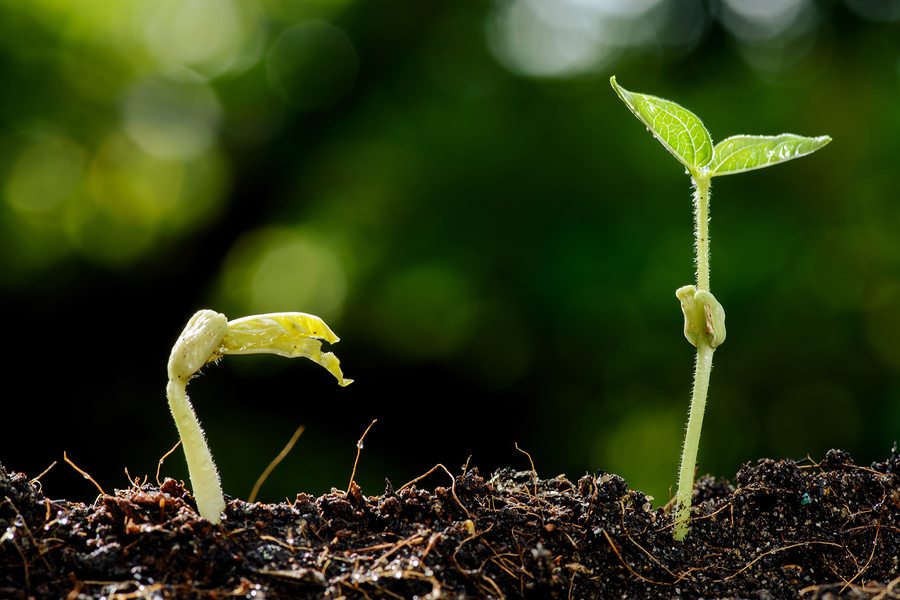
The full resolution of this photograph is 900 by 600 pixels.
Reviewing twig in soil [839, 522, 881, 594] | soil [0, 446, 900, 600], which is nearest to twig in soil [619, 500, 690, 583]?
soil [0, 446, 900, 600]

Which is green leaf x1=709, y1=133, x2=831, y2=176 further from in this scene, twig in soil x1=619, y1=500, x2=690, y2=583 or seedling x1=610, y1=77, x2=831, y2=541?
twig in soil x1=619, y1=500, x2=690, y2=583

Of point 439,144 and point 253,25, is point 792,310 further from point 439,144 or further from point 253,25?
point 253,25

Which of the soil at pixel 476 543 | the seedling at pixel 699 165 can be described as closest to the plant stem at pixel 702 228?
the seedling at pixel 699 165

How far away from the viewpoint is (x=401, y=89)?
11.1ft

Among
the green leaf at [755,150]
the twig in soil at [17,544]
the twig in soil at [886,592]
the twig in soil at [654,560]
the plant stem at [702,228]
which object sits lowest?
the twig in soil at [654,560]

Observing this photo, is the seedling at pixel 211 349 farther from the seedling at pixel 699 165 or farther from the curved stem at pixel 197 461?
the seedling at pixel 699 165

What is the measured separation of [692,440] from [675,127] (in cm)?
34

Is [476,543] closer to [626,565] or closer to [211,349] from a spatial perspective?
[626,565]

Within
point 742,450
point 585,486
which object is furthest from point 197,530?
point 742,450

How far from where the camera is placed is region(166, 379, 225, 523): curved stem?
34.4 inches

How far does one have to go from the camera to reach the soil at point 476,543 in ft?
2.57

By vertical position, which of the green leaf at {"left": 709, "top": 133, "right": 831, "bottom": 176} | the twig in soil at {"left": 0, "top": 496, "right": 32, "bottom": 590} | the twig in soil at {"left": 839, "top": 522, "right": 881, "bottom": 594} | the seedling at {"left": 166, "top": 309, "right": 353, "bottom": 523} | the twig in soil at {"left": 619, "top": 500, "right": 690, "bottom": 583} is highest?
the green leaf at {"left": 709, "top": 133, "right": 831, "bottom": 176}

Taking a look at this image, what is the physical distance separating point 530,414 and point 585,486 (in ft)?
7.81

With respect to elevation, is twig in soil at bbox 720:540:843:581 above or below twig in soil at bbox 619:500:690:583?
below
